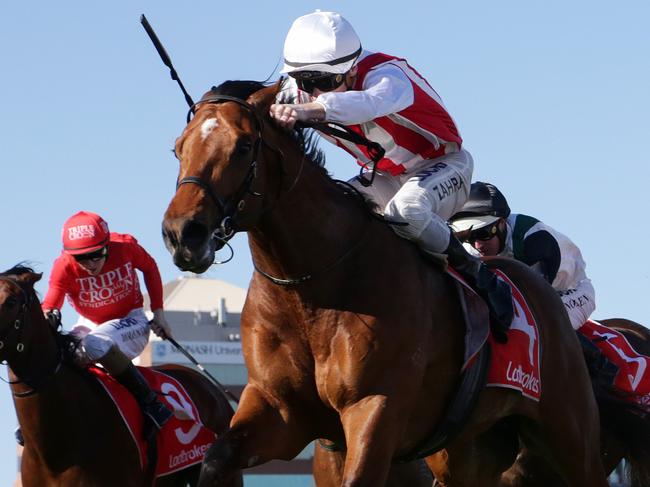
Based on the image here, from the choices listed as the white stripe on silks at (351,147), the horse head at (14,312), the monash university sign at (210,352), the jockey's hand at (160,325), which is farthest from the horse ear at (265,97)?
the monash university sign at (210,352)

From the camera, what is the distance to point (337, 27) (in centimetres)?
745

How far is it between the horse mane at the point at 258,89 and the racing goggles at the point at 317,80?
0.90 feet

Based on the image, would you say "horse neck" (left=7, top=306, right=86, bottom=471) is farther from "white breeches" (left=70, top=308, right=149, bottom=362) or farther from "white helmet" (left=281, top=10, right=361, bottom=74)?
"white helmet" (left=281, top=10, right=361, bottom=74)

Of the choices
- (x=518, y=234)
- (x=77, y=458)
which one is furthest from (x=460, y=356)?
(x=77, y=458)

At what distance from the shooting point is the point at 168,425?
1040 centimetres

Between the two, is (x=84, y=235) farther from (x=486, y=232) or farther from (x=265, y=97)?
(x=265, y=97)

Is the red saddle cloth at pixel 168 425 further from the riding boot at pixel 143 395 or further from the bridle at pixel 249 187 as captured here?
the bridle at pixel 249 187

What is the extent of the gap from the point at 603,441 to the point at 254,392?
3.57 metres

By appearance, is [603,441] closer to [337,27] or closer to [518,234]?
[518,234]

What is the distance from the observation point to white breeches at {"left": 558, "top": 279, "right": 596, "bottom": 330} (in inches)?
393

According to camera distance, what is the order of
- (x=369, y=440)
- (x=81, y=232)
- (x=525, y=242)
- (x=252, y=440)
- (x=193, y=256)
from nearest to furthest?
(x=193, y=256) < (x=369, y=440) < (x=252, y=440) < (x=525, y=242) < (x=81, y=232)

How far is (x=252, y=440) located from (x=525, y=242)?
351 cm

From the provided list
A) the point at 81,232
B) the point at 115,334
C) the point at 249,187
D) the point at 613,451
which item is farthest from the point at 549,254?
the point at 249,187

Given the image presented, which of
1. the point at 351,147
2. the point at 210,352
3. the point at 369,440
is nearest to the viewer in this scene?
the point at 369,440
